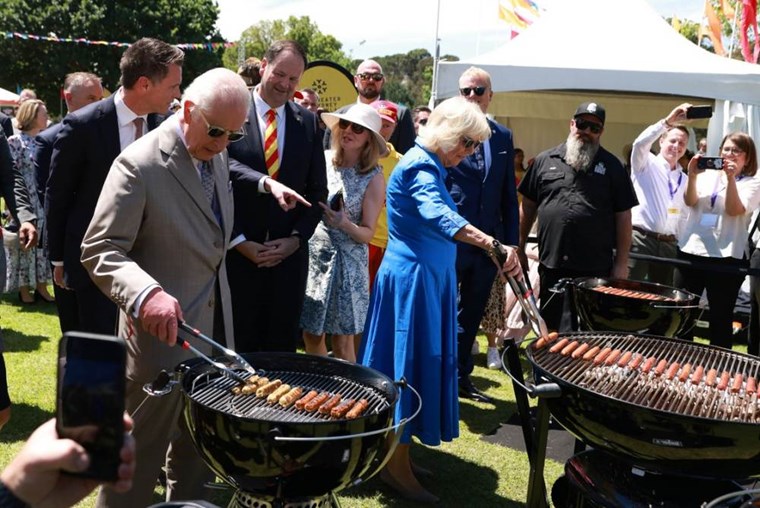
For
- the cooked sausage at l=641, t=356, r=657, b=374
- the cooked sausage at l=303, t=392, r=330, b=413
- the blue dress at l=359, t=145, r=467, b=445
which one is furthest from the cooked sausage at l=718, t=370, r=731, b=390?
the cooked sausage at l=303, t=392, r=330, b=413

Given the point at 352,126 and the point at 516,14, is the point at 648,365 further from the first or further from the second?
the point at 516,14

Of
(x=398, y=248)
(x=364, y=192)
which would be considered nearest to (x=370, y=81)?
(x=364, y=192)

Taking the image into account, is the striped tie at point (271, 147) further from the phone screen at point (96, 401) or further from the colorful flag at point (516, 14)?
the colorful flag at point (516, 14)

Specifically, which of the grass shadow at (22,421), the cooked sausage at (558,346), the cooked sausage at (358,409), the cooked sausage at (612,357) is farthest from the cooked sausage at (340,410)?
the grass shadow at (22,421)

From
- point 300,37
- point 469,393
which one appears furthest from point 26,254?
point 300,37

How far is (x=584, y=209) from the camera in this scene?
17.5 ft

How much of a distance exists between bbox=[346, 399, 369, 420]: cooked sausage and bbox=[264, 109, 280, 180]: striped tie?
76.9 inches

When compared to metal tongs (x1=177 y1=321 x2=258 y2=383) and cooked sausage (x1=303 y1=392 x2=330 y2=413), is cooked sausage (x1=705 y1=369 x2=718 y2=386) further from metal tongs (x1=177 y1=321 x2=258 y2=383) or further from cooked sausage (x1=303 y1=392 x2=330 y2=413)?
metal tongs (x1=177 y1=321 x2=258 y2=383)

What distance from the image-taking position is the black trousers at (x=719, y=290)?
6.12 meters

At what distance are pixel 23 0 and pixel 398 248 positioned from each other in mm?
39976

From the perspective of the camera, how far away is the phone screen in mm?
1160

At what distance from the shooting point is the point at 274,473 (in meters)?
2.28

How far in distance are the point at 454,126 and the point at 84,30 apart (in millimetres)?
37883

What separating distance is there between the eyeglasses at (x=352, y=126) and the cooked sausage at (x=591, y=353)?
219 cm
